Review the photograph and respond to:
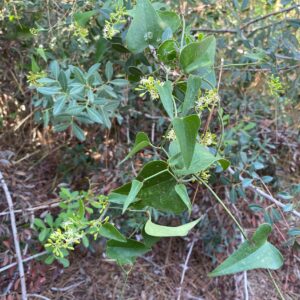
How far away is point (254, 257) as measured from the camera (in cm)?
64

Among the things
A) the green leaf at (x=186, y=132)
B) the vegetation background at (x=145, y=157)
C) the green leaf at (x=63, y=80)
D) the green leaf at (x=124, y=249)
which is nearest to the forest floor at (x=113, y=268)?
the vegetation background at (x=145, y=157)

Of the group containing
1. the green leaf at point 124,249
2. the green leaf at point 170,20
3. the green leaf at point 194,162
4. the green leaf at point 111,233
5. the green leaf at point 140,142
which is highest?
the green leaf at point 170,20

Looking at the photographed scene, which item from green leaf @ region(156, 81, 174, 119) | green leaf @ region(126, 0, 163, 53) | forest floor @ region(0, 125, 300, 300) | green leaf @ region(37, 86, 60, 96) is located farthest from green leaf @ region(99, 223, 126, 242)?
forest floor @ region(0, 125, 300, 300)

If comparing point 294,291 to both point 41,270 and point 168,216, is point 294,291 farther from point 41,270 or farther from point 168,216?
point 41,270

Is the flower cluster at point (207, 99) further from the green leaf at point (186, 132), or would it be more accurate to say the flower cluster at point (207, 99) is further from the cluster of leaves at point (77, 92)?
the cluster of leaves at point (77, 92)

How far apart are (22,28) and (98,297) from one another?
918 millimetres

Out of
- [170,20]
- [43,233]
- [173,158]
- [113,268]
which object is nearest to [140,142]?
[173,158]

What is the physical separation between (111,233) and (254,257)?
23 cm

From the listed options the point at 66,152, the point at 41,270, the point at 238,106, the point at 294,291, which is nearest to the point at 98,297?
the point at 41,270

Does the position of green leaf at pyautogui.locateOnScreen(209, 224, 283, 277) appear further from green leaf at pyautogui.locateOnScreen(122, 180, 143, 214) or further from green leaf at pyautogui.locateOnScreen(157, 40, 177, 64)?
green leaf at pyautogui.locateOnScreen(157, 40, 177, 64)

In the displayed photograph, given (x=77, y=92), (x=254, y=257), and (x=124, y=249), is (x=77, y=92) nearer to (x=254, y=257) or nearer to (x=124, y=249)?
(x=124, y=249)

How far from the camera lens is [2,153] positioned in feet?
4.47

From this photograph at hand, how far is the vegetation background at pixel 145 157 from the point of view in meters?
1.36

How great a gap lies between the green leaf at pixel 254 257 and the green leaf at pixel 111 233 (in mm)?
159
